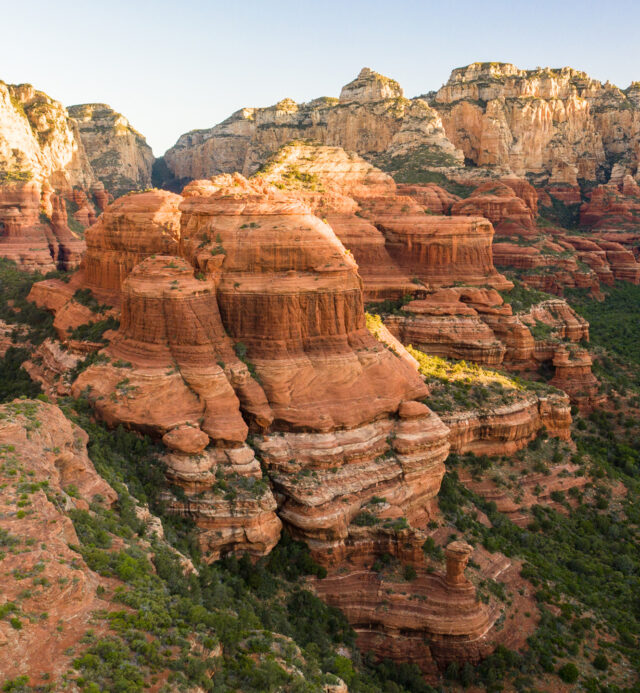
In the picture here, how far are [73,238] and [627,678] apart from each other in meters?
109

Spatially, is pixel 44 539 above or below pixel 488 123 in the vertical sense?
below

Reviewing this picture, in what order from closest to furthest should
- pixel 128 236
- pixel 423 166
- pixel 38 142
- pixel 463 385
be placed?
pixel 128 236 < pixel 463 385 < pixel 423 166 < pixel 38 142

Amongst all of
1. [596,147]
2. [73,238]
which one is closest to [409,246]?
[73,238]

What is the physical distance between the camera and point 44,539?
63.6 feet

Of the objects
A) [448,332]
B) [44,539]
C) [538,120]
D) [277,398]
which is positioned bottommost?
[448,332]

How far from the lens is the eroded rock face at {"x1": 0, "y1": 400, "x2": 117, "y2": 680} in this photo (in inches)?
612

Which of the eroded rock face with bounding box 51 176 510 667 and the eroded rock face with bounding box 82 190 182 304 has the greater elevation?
the eroded rock face with bounding box 82 190 182 304

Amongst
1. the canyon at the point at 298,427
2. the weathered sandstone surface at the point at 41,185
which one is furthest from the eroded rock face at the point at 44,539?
the weathered sandstone surface at the point at 41,185

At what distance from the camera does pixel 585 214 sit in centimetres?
14662

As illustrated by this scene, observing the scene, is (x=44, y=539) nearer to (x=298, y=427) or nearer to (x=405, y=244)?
(x=298, y=427)

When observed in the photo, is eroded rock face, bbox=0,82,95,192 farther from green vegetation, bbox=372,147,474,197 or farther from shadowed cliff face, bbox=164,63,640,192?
green vegetation, bbox=372,147,474,197

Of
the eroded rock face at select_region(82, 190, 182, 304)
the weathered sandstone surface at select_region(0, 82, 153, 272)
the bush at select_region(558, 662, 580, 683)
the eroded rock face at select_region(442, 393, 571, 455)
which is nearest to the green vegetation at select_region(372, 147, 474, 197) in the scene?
the weathered sandstone surface at select_region(0, 82, 153, 272)

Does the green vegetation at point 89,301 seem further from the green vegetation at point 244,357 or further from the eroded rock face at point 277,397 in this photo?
the green vegetation at point 244,357

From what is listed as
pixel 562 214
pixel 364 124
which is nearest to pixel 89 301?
pixel 364 124
